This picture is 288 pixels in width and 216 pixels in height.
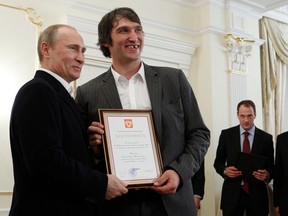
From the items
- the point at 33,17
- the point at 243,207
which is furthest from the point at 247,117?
the point at 33,17

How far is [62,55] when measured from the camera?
5.66 ft

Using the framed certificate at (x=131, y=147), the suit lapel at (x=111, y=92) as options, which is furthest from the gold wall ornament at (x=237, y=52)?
the framed certificate at (x=131, y=147)

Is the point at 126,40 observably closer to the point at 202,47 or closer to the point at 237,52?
the point at 202,47

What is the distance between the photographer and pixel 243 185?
13.4 ft

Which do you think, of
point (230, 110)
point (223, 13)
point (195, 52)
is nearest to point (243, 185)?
point (230, 110)

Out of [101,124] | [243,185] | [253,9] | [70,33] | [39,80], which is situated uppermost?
[253,9]

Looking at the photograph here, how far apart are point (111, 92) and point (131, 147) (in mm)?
315

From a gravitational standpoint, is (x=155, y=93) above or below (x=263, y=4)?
below

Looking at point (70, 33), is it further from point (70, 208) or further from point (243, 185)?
point (243, 185)

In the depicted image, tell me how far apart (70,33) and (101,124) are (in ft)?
1.41

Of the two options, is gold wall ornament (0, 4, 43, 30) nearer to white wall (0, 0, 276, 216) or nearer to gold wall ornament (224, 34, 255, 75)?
white wall (0, 0, 276, 216)

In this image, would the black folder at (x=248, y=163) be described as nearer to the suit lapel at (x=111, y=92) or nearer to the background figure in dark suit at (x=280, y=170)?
the background figure in dark suit at (x=280, y=170)

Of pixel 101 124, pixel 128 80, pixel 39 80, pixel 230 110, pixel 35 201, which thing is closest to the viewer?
pixel 35 201

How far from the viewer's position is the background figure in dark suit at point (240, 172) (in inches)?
159
